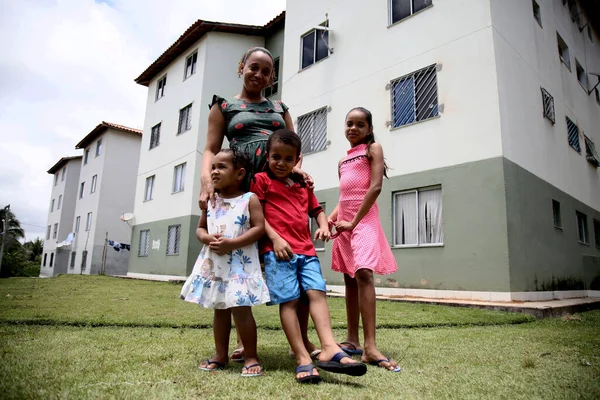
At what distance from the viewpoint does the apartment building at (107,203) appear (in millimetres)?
23781

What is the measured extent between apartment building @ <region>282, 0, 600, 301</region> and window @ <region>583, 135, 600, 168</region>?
67 millimetres

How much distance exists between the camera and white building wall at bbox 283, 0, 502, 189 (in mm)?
8281

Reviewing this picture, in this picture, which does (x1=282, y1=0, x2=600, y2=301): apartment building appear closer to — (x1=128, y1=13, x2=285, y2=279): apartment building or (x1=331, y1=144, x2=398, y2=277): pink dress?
(x1=128, y1=13, x2=285, y2=279): apartment building

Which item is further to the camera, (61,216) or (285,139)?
(61,216)

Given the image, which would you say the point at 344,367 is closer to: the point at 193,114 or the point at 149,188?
the point at 193,114

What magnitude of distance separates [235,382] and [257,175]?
1.19m

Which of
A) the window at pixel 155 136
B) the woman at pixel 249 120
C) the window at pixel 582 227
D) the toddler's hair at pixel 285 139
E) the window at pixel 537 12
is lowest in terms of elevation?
the toddler's hair at pixel 285 139

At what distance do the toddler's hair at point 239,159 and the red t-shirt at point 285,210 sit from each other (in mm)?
92

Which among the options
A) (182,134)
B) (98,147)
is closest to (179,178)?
(182,134)

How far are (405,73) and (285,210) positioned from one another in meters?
7.95

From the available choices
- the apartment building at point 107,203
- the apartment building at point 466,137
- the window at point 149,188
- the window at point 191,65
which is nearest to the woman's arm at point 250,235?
the apartment building at point 466,137

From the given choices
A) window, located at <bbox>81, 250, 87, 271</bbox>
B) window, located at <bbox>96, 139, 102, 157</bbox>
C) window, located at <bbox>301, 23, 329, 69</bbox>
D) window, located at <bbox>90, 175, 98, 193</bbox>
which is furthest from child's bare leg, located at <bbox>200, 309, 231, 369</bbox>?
window, located at <bbox>96, 139, 102, 157</bbox>

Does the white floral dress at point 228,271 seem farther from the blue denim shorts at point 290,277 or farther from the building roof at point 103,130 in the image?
the building roof at point 103,130

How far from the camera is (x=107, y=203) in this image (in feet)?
80.0
